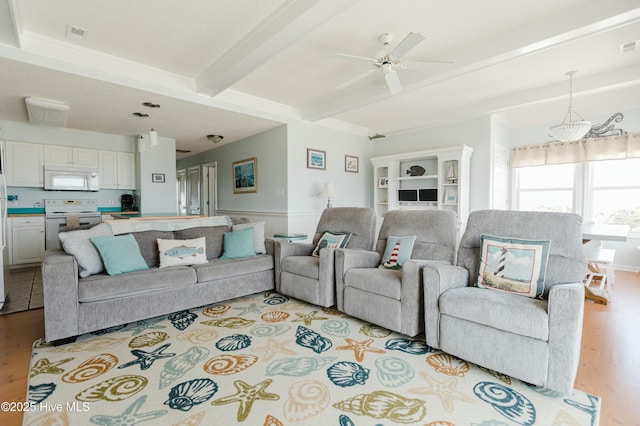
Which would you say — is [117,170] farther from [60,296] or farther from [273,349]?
[273,349]

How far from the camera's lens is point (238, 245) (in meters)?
3.47

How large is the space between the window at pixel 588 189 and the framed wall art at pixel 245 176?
4.86 m

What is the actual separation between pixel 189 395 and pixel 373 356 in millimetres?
1155

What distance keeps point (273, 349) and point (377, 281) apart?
37.2 inches

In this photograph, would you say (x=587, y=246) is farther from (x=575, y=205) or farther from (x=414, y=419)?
(x=414, y=419)

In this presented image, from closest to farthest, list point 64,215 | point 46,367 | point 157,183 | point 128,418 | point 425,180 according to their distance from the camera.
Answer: point 128,418, point 46,367, point 64,215, point 425,180, point 157,183

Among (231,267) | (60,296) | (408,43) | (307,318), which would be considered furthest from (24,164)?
(408,43)

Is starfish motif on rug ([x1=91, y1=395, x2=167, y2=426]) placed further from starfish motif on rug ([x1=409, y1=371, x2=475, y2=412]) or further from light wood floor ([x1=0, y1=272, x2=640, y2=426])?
starfish motif on rug ([x1=409, y1=371, x2=475, y2=412])

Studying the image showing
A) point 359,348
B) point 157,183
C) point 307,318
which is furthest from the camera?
point 157,183

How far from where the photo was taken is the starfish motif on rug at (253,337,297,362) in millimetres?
2115

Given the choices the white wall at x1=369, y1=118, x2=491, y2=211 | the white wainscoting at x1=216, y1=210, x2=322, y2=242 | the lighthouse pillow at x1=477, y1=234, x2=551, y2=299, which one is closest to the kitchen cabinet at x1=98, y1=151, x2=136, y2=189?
the white wainscoting at x1=216, y1=210, x2=322, y2=242

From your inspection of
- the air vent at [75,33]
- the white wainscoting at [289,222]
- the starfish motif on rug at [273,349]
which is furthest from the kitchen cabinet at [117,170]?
the starfish motif on rug at [273,349]

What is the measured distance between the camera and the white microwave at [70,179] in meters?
5.18

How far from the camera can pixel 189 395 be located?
1686mm
